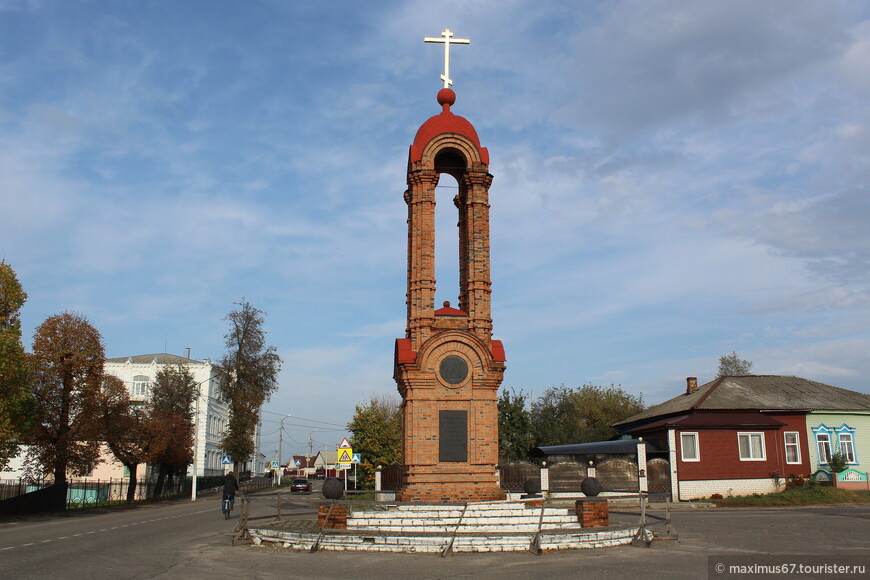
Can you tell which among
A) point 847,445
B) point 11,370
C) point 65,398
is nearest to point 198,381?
point 65,398

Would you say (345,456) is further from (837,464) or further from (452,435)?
(837,464)

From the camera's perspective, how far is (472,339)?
67.0ft

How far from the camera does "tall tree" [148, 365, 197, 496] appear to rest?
4038 cm

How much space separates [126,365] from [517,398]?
3915 centimetres

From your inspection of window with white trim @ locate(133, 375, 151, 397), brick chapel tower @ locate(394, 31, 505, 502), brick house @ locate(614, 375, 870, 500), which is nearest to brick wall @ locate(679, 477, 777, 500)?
brick house @ locate(614, 375, 870, 500)

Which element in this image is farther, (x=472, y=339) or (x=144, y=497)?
(x=144, y=497)

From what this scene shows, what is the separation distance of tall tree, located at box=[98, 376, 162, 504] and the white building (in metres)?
22.1

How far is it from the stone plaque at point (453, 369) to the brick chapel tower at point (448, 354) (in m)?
0.03

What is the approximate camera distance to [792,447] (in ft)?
110

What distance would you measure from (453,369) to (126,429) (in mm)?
24440

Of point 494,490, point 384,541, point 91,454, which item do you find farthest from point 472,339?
point 91,454

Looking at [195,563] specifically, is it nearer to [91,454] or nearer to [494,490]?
[494,490]

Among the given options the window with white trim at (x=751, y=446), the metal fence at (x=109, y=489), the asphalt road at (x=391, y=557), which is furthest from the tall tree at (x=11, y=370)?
the window with white trim at (x=751, y=446)

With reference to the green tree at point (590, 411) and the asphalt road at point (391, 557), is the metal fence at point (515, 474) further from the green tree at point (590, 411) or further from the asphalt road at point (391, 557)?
the green tree at point (590, 411)
